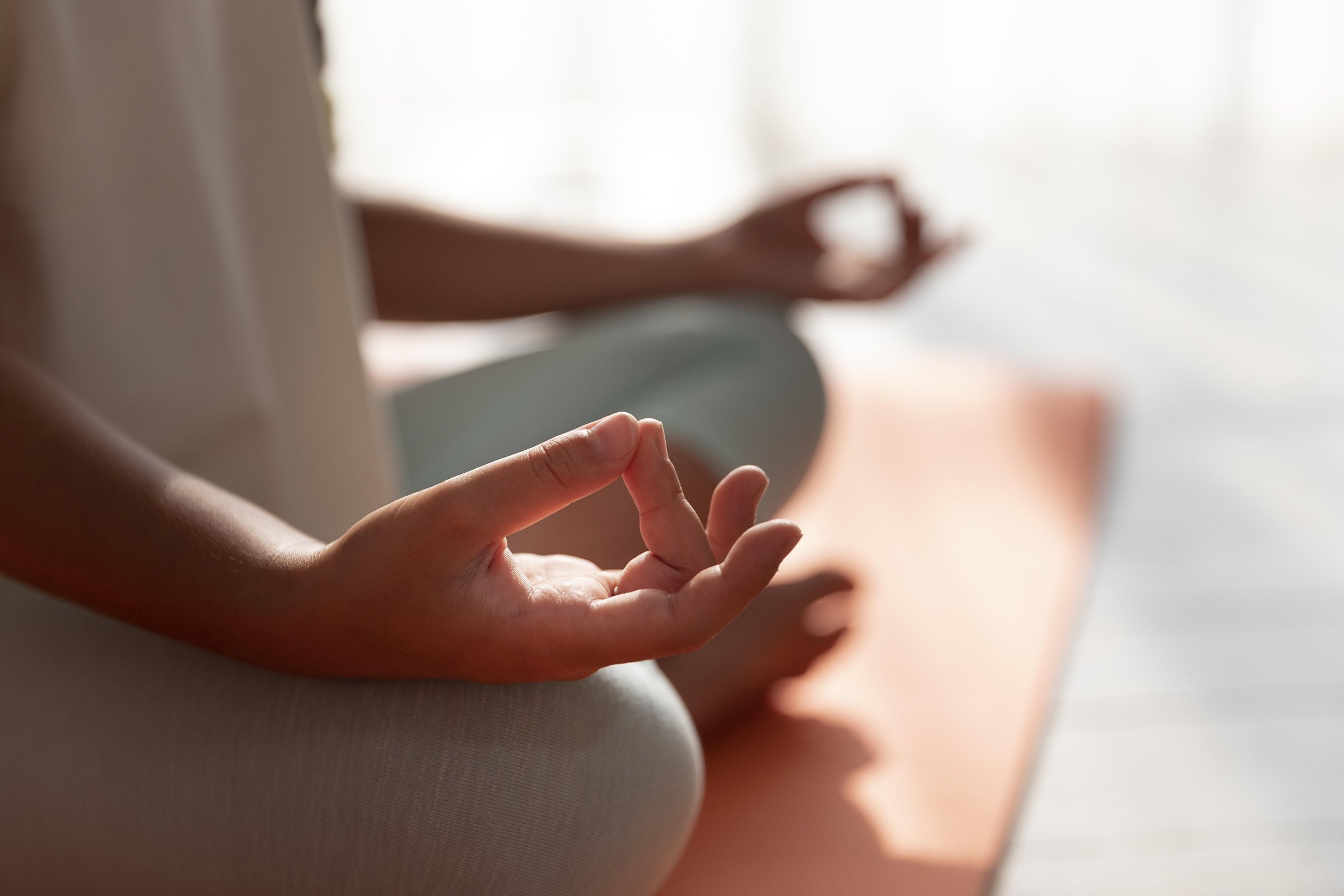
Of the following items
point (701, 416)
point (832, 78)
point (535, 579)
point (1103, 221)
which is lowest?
point (1103, 221)

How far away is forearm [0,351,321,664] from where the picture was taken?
1.41 ft

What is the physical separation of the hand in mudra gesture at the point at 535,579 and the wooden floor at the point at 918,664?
0.35 metres

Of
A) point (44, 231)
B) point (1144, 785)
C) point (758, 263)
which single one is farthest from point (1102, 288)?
point (44, 231)

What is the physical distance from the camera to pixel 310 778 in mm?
450

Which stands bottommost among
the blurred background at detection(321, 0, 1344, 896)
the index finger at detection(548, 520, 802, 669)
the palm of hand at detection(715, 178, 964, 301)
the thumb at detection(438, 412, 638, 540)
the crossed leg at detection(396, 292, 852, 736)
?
the blurred background at detection(321, 0, 1344, 896)

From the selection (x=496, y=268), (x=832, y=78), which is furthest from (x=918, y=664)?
(x=832, y=78)

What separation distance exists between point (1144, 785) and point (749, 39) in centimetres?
303

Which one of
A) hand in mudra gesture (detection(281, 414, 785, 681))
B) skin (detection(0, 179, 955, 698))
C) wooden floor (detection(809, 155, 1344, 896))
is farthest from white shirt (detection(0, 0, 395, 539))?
wooden floor (detection(809, 155, 1344, 896))

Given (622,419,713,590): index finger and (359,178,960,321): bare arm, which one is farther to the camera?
(359,178,960,321): bare arm

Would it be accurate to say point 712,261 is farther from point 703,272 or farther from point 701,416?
point 701,416

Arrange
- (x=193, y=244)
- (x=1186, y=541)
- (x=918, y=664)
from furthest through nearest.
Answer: (x=1186, y=541) → (x=918, y=664) → (x=193, y=244)

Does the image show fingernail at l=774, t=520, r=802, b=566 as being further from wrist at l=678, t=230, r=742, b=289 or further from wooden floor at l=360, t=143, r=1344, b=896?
wrist at l=678, t=230, r=742, b=289

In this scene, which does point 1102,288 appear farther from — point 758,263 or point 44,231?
point 44,231

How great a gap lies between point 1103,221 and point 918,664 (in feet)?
6.77
